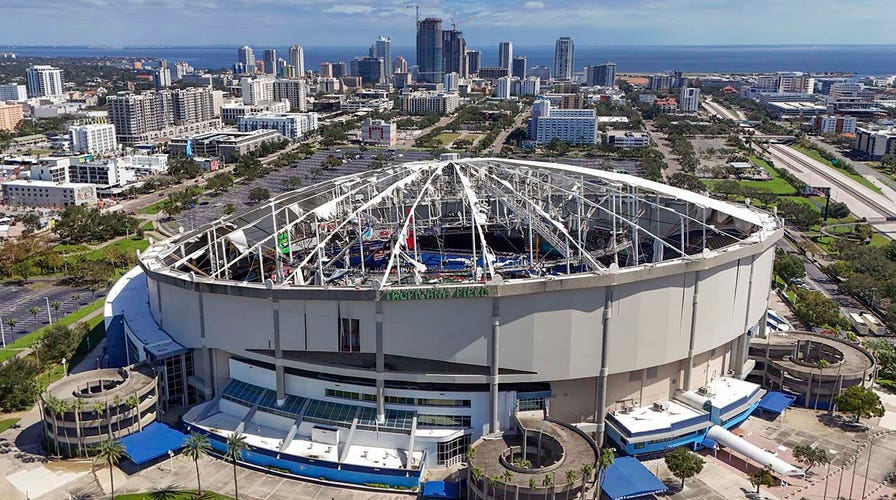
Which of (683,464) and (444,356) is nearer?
(683,464)

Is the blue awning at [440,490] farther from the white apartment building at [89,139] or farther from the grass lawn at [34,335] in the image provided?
the white apartment building at [89,139]

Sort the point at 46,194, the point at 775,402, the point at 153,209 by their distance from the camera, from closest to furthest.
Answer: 1. the point at 775,402
2. the point at 153,209
3. the point at 46,194

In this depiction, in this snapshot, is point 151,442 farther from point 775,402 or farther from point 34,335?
point 775,402

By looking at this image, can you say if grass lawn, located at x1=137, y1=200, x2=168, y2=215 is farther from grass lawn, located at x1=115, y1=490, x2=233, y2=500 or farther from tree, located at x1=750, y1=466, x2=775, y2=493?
tree, located at x1=750, y1=466, x2=775, y2=493

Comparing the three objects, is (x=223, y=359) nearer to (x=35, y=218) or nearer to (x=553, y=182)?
(x=553, y=182)

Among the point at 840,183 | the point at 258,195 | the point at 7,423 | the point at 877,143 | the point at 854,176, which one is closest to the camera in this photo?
the point at 7,423

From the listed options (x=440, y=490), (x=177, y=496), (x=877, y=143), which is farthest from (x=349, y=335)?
(x=877, y=143)
